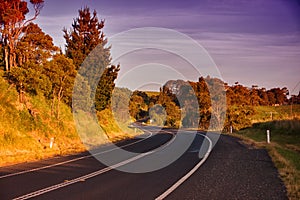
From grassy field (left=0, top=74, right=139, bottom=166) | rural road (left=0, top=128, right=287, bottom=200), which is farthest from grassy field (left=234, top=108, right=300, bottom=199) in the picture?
grassy field (left=0, top=74, right=139, bottom=166)

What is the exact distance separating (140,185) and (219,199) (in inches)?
103

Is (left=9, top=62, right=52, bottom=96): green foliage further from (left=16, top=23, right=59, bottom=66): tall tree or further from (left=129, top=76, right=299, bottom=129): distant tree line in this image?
(left=129, top=76, right=299, bottom=129): distant tree line

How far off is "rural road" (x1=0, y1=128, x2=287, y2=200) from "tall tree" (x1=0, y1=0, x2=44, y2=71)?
12.6 m

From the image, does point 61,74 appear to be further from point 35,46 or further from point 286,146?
point 286,146

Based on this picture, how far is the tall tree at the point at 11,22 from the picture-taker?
75.1 ft

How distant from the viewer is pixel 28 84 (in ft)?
72.9

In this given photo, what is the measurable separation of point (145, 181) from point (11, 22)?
1796 cm

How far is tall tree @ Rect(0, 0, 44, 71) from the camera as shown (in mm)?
22891

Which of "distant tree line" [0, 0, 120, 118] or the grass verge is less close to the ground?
"distant tree line" [0, 0, 120, 118]

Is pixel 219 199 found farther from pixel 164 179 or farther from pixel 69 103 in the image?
pixel 69 103

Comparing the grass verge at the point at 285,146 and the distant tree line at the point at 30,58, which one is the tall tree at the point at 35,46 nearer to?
the distant tree line at the point at 30,58

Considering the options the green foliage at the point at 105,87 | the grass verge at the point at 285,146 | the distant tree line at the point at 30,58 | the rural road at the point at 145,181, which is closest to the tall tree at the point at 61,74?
the distant tree line at the point at 30,58

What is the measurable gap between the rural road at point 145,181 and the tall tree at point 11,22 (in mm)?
12620

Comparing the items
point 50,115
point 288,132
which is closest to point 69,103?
point 50,115
